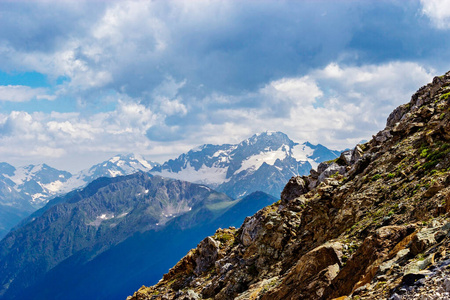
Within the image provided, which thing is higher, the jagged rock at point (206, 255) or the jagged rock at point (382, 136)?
the jagged rock at point (382, 136)

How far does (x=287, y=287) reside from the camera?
70.9 feet

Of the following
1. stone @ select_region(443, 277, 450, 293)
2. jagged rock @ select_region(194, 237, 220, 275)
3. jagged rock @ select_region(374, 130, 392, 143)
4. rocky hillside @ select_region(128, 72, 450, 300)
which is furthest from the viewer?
jagged rock @ select_region(194, 237, 220, 275)

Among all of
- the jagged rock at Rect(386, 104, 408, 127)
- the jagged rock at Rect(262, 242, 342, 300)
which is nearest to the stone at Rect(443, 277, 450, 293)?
the jagged rock at Rect(262, 242, 342, 300)

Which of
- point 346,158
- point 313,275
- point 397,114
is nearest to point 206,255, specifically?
point 346,158

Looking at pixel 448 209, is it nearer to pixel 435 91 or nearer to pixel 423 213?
pixel 423 213

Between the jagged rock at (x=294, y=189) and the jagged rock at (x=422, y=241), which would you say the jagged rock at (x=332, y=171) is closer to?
the jagged rock at (x=294, y=189)

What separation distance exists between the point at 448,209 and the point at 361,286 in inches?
258

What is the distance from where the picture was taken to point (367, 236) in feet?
68.1

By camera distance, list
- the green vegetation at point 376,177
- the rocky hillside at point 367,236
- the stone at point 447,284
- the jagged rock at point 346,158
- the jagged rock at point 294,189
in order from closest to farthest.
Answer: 1. the stone at point 447,284
2. the rocky hillside at point 367,236
3. the green vegetation at point 376,177
4. the jagged rock at point 346,158
5. the jagged rock at point 294,189

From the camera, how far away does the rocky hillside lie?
43.8ft

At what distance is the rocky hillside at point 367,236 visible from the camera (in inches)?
525

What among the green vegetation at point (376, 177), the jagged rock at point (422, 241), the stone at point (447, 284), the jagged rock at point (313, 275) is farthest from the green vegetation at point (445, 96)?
the stone at point (447, 284)

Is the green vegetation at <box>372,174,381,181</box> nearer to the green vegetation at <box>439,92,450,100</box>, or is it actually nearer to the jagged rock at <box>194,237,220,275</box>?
the green vegetation at <box>439,92,450,100</box>

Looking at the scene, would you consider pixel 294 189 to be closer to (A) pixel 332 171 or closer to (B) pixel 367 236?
(A) pixel 332 171
